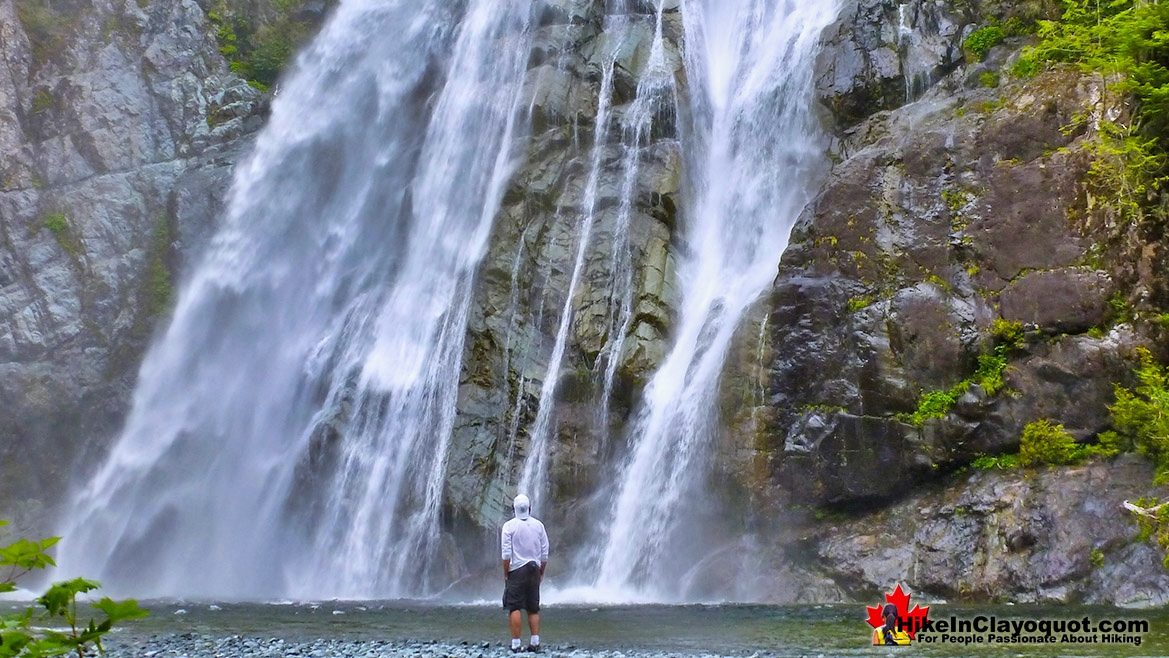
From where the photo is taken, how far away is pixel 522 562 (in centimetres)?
823

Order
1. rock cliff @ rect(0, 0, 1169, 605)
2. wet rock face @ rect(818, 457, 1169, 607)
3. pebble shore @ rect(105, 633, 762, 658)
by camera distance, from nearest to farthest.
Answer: pebble shore @ rect(105, 633, 762, 658) → wet rock face @ rect(818, 457, 1169, 607) → rock cliff @ rect(0, 0, 1169, 605)

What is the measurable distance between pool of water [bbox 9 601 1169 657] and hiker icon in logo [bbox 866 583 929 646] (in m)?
0.15

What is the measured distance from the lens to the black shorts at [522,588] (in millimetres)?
8234

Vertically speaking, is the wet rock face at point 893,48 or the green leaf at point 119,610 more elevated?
the wet rock face at point 893,48

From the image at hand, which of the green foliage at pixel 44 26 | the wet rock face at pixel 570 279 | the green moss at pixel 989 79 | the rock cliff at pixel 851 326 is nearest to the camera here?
the rock cliff at pixel 851 326

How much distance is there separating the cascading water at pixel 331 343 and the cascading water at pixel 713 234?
444 cm

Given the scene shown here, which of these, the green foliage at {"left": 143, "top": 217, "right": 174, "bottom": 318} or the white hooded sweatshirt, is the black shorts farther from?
the green foliage at {"left": 143, "top": 217, "right": 174, "bottom": 318}

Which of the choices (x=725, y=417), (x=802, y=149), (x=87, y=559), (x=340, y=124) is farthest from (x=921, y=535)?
(x=340, y=124)

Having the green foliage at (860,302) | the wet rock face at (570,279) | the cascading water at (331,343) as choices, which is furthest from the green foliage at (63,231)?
the green foliage at (860,302)

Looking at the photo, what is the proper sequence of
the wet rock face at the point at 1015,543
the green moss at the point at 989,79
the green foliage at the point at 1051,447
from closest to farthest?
the wet rock face at the point at 1015,543
the green foliage at the point at 1051,447
the green moss at the point at 989,79

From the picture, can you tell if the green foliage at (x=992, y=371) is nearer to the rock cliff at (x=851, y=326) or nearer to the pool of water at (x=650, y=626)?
the rock cliff at (x=851, y=326)

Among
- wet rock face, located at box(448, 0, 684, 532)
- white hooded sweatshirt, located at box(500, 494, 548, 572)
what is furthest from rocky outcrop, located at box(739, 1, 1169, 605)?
white hooded sweatshirt, located at box(500, 494, 548, 572)

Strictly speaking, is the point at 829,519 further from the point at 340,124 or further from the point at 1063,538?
the point at 340,124

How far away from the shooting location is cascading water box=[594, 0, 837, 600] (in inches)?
614
